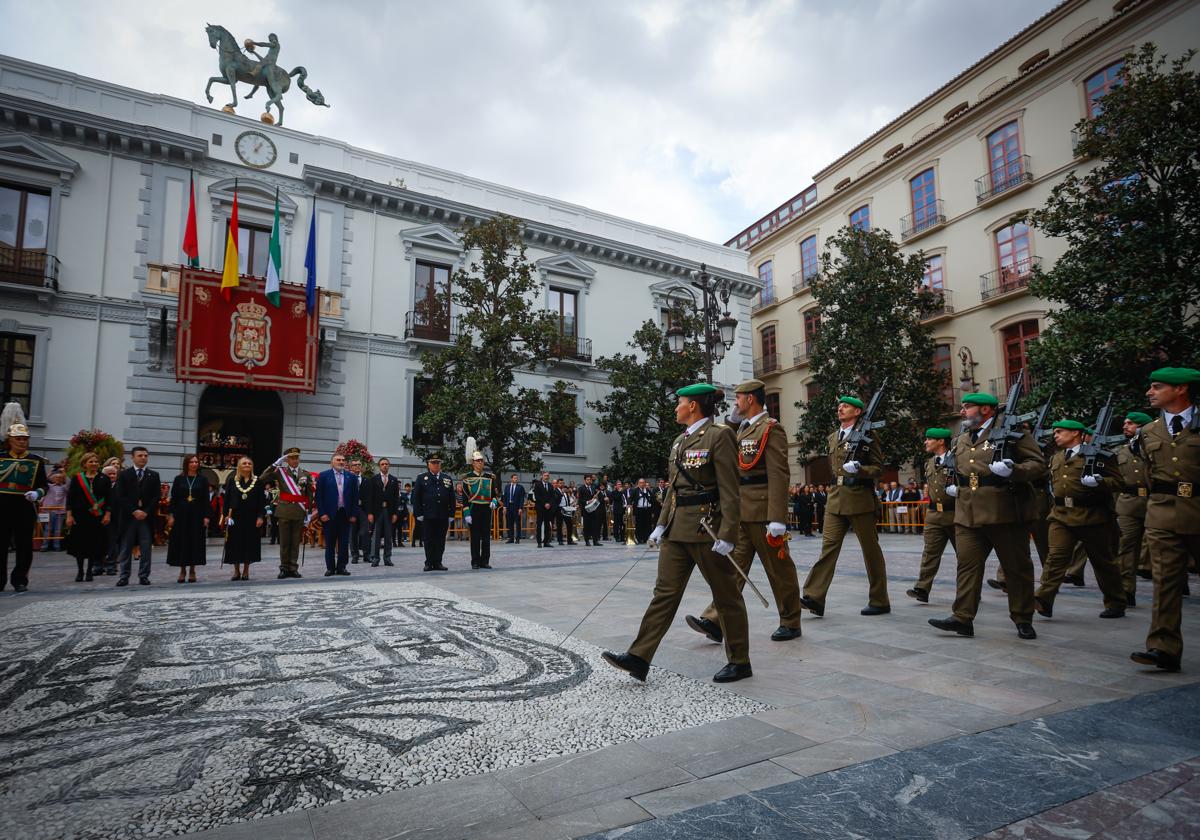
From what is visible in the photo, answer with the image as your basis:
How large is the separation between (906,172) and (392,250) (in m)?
21.7

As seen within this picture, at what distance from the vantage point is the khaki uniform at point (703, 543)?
407 cm

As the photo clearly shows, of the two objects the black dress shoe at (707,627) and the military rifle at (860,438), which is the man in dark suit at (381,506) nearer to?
the black dress shoe at (707,627)

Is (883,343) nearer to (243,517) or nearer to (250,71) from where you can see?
(243,517)

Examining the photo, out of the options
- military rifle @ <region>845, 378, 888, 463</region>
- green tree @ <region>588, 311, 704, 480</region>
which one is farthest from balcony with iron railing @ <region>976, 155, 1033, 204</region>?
military rifle @ <region>845, 378, 888, 463</region>

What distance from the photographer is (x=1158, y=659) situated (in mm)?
4129

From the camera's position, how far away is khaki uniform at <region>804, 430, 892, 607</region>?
6.27m

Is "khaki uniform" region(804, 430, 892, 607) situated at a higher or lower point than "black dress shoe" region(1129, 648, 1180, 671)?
higher

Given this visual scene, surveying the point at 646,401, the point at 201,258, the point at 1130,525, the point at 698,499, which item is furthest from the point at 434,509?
the point at 201,258

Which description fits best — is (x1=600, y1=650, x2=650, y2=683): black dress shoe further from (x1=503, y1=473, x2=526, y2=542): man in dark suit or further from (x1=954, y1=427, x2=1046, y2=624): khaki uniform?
(x1=503, y1=473, x2=526, y2=542): man in dark suit

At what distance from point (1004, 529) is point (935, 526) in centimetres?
241

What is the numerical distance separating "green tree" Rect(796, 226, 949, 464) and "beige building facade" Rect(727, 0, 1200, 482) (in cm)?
123

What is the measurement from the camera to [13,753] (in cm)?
292

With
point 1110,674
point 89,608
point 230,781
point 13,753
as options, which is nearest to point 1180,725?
point 1110,674

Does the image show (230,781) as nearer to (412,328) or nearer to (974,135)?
(412,328)
